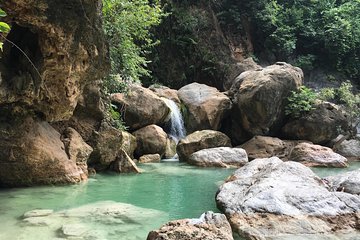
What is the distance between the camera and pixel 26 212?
257 inches

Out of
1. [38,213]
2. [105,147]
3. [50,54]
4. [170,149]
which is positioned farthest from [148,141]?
[38,213]

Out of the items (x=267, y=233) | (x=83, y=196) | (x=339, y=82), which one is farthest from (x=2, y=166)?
(x=339, y=82)

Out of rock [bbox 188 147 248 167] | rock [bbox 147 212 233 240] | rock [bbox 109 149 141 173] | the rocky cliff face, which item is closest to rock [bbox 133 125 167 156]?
rock [bbox 188 147 248 167]

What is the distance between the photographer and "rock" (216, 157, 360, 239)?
18.7 feet

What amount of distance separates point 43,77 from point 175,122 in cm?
1012

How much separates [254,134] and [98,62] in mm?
11184

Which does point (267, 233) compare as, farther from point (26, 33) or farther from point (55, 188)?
point (26, 33)

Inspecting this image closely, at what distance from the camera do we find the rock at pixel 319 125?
18266 millimetres

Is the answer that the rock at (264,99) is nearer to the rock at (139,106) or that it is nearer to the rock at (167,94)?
the rock at (167,94)

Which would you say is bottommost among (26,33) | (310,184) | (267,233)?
(267,233)

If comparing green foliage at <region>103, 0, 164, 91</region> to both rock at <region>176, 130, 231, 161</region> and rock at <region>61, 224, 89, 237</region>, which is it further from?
rock at <region>61, 224, 89, 237</region>

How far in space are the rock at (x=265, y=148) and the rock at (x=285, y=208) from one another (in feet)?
30.1

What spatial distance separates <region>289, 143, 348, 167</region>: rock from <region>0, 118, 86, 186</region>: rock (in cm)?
917

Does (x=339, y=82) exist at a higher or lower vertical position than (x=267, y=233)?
higher
